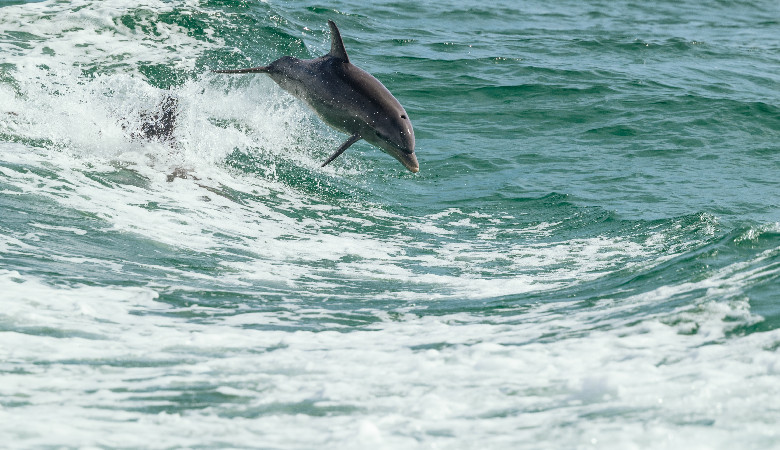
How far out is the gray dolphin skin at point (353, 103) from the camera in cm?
835

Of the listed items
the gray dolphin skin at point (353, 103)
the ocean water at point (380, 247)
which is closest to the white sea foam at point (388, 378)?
the ocean water at point (380, 247)

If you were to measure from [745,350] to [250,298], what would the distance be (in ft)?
10.2

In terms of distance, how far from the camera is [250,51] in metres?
16.2

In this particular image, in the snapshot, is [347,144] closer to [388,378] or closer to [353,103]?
[353,103]

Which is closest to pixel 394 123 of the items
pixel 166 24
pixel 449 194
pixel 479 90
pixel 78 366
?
pixel 449 194

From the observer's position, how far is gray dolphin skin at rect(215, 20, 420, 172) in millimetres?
8352

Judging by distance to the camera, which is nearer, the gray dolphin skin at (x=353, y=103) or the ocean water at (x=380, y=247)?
the ocean water at (x=380, y=247)

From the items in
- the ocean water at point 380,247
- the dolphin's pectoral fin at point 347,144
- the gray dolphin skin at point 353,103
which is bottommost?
the ocean water at point 380,247

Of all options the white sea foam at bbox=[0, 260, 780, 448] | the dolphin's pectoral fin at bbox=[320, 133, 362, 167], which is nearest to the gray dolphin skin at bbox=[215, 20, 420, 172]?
the dolphin's pectoral fin at bbox=[320, 133, 362, 167]

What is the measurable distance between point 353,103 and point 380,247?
4.39 ft

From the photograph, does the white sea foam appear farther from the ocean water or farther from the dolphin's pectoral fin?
the dolphin's pectoral fin

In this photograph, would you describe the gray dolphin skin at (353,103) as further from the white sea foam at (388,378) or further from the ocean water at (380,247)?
the white sea foam at (388,378)

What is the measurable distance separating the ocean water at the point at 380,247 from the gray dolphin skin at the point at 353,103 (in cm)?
88

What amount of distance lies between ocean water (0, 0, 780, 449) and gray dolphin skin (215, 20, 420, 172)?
877 millimetres
